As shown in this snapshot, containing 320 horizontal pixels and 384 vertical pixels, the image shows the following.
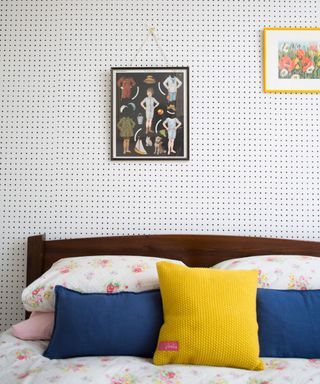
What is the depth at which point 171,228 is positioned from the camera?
2057 millimetres

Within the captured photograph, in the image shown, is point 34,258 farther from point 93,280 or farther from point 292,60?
point 292,60

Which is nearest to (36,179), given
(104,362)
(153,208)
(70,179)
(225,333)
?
(70,179)

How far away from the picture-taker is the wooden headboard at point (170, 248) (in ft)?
6.36

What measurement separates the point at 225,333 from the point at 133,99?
4.11 feet

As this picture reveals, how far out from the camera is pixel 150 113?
207 centimetres

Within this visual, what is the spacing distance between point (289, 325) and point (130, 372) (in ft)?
2.01

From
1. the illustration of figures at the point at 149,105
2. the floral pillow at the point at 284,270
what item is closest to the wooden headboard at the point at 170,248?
the floral pillow at the point at 284,270

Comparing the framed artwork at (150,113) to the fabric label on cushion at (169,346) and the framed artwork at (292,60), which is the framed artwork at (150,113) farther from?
the fabric label on cushion at (169,346)

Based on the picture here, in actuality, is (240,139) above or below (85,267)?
above

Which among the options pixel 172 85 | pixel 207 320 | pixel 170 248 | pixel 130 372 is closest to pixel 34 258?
pixel 170 248

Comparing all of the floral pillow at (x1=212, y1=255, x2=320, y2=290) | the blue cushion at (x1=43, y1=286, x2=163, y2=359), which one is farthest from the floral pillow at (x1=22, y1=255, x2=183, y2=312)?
the floral pillow at (x1=212, y1=255, x2=320, y2=290)

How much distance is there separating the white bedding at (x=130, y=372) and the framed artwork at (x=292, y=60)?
4.38 feet

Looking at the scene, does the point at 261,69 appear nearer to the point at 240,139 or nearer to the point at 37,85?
the point at 240,139

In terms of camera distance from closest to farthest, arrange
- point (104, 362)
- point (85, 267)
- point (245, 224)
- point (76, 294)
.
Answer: point (104, 362)
point (76, 294)
point (85, 267)
point (245, 224)
